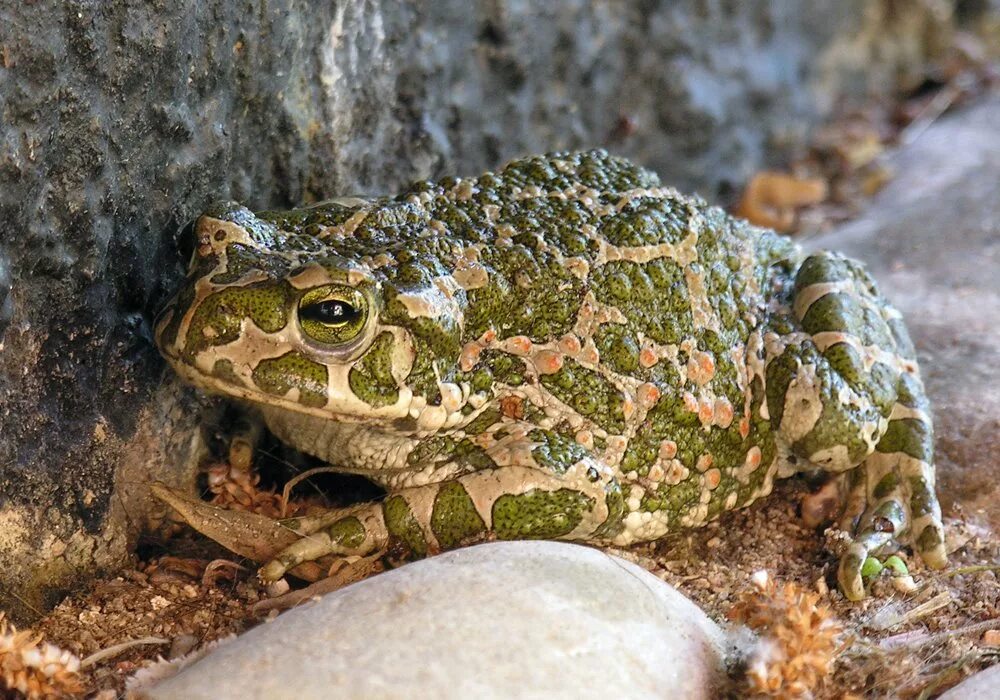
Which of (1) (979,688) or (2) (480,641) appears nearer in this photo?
(2) (480,641)

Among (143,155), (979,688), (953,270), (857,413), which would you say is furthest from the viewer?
(953,270)

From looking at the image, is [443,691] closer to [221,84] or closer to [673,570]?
[673,570]

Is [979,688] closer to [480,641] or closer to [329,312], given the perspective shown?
[480,641]

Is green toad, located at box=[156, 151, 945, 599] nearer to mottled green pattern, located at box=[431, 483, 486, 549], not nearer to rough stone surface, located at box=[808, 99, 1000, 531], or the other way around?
mottled green pattern, located at box=[431, 483, 486, 549]

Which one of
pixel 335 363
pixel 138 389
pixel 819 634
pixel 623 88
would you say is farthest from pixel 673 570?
pixel 623 88

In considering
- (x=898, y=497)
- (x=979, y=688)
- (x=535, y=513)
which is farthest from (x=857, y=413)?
(x=535, y=513)

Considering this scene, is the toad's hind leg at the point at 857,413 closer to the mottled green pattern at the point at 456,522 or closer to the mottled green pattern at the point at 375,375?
the mottled green pattern at the point at 456,522
